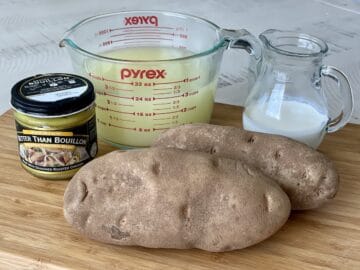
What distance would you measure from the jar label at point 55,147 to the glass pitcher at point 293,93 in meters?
0.27

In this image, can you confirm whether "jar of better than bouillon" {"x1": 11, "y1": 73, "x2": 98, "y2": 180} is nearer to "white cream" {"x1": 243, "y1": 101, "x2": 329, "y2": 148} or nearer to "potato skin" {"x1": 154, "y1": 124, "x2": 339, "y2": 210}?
"potato skin" {"x1": 154, "y1": 124, "x2": 339, "y2": 210}

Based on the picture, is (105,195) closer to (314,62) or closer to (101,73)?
(101,73)

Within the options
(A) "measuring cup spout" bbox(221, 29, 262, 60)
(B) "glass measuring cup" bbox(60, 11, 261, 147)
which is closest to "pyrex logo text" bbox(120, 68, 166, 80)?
(B) "glass measuring cup" bbox(60, 11, 261, 147)

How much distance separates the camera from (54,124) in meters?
0.79

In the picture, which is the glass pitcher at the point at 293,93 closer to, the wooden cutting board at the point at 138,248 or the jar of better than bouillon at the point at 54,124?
the wooden cutting board at the point at 138,248

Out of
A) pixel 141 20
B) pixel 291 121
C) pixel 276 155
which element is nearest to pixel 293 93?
pixel 291 121

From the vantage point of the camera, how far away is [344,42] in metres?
1.57

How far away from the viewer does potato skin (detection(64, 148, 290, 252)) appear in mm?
679

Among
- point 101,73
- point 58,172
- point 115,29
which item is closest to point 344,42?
point 115,29

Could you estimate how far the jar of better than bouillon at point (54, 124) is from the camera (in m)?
0.78

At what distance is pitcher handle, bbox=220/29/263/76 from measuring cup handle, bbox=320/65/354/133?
0.11 m

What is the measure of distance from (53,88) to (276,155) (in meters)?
0.34

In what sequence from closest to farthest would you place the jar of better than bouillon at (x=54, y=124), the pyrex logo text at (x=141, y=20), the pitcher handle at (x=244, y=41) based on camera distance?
the jar of better than bouillon at (x=54, y=124)
the pitcher handle at (x=244, y=41)
the pyrex logo text at (x=141, y=20)

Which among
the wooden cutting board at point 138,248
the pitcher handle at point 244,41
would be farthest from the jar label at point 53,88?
the pitcher handle at point 244,41
